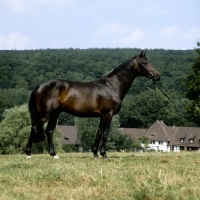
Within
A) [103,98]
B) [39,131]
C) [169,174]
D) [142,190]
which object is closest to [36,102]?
[39,131]

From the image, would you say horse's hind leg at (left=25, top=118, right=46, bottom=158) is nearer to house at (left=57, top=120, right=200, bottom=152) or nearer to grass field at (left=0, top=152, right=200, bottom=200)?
grass field at (left=0, top=152, right=200, bottom=200)

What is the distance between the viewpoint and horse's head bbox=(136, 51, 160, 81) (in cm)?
1365

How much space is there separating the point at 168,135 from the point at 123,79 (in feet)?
350


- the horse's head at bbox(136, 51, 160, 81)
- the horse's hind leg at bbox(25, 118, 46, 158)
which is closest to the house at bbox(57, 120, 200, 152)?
the horse's hind leg at bbox(25, 118, 46, 158)

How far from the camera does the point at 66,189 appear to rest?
721 cm

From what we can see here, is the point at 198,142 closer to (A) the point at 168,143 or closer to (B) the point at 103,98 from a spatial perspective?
(A) the point at 168,143

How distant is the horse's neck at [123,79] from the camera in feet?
44.2

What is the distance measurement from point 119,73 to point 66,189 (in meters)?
6.88

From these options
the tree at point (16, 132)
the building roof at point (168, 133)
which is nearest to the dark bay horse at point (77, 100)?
the tree at point (16, 132)

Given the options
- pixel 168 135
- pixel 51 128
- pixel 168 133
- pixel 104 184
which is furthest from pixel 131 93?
pixel 104 184

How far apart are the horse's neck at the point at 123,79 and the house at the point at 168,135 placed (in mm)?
98769

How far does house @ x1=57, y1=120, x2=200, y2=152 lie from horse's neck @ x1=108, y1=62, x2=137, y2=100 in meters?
98.8

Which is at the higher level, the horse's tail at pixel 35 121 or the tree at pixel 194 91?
the tree at pixel 194 91

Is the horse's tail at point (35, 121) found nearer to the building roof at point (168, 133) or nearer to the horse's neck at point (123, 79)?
the horse's neck at point (123, 79)
